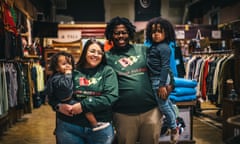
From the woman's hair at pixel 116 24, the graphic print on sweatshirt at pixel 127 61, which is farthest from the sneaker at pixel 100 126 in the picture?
the woman's hair at pixel 116 24

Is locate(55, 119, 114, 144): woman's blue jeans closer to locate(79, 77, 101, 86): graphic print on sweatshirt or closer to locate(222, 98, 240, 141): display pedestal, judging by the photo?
locate(79, 77, 101, 86): graphic print on sweatshirt

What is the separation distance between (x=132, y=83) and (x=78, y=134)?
21.2 inches

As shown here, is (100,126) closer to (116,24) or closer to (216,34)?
(116,24)

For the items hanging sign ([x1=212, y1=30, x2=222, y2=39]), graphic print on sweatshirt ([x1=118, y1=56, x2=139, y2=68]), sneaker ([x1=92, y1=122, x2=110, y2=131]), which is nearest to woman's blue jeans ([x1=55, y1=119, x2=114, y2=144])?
sneaker ([x1=92, y1=122, x2=110, y2=131])

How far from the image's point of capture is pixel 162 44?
251 centimetres

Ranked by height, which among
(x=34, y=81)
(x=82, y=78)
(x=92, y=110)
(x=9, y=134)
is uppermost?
(x=82, y=78)

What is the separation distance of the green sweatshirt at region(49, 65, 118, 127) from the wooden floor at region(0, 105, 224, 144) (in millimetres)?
3041

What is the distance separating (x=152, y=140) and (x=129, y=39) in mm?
800

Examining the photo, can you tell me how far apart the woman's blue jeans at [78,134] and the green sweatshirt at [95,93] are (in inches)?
1.4

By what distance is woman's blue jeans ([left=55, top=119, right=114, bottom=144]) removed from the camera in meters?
2.04

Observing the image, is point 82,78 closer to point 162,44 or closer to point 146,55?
point 146,55

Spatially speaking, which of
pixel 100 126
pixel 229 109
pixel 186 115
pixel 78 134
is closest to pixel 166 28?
pixel 100 126

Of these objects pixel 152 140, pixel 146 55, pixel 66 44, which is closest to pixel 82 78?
pixel 146 55

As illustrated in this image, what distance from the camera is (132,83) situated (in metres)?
2.22
